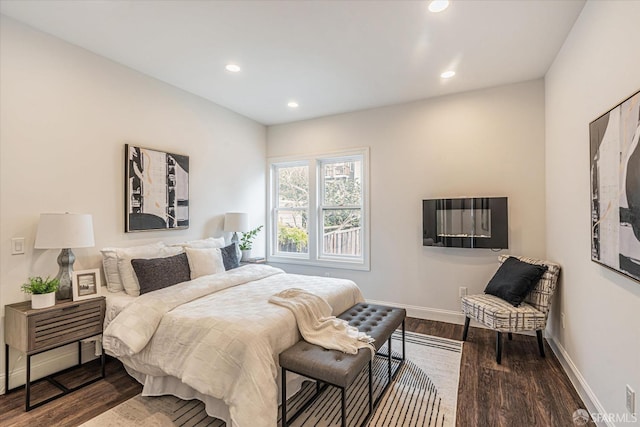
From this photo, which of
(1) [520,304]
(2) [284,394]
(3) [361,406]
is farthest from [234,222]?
(1) [520,304]

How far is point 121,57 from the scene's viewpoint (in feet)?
9.82

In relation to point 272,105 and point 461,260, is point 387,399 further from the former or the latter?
point 272,105

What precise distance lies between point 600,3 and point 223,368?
10.9 feet

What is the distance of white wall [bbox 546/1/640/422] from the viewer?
1688 millimetres

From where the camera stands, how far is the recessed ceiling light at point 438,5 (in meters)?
2.18

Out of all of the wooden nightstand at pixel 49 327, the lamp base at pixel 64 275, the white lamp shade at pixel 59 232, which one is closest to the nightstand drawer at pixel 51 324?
the wooden nightstand at pixel 49 327

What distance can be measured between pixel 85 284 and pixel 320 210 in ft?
10.1

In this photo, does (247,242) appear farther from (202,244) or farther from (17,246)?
(17,246)

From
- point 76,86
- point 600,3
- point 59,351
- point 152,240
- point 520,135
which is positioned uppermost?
point 600,3

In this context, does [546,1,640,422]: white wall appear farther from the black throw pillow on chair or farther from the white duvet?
the white duvet

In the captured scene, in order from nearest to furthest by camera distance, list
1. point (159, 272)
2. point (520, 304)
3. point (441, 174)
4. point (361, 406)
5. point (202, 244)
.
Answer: point (361, 406), point (159, 272), point (520, 304), point (202, 244), point (441, 174)

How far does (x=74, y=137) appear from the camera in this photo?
2.77 meters

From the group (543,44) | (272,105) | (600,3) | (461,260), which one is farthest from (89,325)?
(543,44)

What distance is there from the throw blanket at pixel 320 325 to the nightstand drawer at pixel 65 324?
1.47m
